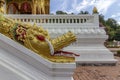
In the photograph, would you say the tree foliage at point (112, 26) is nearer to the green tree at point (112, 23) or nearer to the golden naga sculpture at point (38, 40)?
the green tree at point (112, 23)

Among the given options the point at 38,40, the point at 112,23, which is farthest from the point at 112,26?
the point at 38,40

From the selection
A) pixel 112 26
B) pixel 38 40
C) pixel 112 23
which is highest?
pixel 38 40

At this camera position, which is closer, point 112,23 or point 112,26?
point 112,26

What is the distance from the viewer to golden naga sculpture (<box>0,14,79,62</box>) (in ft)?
11.2

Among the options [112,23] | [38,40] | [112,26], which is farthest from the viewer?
[112,23]

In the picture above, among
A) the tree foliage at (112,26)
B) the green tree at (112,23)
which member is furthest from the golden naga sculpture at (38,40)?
the green tree at (112,23)

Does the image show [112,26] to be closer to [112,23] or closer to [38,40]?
[112,23]

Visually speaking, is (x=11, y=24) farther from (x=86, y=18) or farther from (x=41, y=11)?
(x=41, y=11)

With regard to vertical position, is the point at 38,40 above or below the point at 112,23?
above

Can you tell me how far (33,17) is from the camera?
10000 millimetres

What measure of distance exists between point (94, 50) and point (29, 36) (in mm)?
6193

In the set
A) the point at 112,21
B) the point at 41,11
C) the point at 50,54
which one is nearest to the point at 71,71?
the point at 50,54

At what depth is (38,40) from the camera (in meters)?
3.43

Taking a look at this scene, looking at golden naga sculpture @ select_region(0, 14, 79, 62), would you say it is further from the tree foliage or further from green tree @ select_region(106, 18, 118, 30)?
green tree @ select_region(106, 18, 118, 30)
